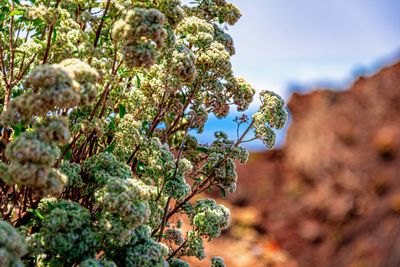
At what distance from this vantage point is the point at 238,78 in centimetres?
659

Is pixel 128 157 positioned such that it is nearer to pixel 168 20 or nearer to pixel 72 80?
pixel 168 20

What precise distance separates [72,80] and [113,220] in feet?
3.95

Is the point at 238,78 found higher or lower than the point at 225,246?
lower

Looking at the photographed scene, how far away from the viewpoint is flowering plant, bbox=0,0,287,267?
3869 millimetres

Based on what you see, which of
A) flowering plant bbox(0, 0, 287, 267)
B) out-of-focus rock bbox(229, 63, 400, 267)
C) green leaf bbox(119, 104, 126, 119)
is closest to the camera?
flowering plant bbox(0, 0, 287, 267)

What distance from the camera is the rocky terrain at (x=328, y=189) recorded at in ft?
62.6

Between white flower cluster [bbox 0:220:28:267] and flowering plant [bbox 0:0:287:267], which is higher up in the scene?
flowering plant [bbox 0:0:287:267]

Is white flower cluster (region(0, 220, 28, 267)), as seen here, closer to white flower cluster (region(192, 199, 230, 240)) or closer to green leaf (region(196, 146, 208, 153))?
white flower cluster (region(192, 199, 230, 240))

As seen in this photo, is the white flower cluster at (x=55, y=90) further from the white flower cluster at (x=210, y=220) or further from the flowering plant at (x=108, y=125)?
the white flower cluster at (x=210, y=220)

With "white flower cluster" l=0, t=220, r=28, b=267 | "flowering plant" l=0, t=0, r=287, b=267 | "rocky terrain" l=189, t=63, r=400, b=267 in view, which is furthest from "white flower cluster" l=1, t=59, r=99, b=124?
"rocky terrain" l=189, t=63, r=400, b=267

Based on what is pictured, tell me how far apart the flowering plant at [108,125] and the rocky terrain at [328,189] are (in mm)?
11780

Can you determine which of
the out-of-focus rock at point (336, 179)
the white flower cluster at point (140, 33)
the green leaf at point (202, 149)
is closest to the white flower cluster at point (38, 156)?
the white flower cluster at point (140, 33)

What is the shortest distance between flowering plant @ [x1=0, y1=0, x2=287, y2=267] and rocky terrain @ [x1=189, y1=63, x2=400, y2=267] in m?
11.8

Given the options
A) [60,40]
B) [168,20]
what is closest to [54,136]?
[60,40]
